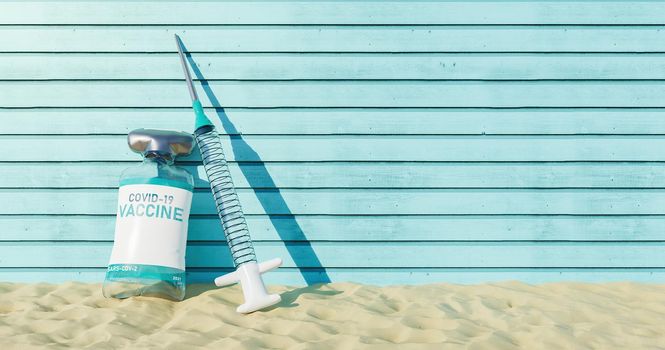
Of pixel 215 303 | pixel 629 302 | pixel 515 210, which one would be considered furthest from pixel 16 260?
pixel 629 302

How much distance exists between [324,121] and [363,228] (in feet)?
1.77

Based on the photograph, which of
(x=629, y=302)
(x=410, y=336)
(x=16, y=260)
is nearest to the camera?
(x=410, y=336)

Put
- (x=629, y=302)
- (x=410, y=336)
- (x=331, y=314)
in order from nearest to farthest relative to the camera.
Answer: (x=410, y=336)
(x=331, y=314)
(x=629, y=302)

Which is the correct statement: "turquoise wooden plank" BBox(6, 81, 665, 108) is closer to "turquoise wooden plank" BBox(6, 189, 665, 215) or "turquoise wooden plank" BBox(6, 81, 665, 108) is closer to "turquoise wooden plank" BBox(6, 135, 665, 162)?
"turquoise wooden plank" BBox(6, 135, 665, 162)

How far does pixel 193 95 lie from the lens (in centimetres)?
312

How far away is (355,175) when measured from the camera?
3246mm

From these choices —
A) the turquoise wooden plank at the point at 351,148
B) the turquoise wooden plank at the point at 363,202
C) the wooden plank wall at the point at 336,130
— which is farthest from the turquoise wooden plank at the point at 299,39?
the turquoise wooden plank at the point at 363,202

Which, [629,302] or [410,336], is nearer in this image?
[410,336]

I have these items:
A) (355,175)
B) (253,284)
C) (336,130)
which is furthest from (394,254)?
(253,284)

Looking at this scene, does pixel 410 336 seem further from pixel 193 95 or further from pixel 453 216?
pixel 193 95

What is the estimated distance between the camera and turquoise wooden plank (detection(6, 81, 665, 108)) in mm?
3244

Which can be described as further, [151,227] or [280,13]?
[280,13]

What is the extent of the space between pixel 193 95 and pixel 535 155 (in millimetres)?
1626

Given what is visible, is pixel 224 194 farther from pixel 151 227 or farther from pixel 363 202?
pixel 363 202
